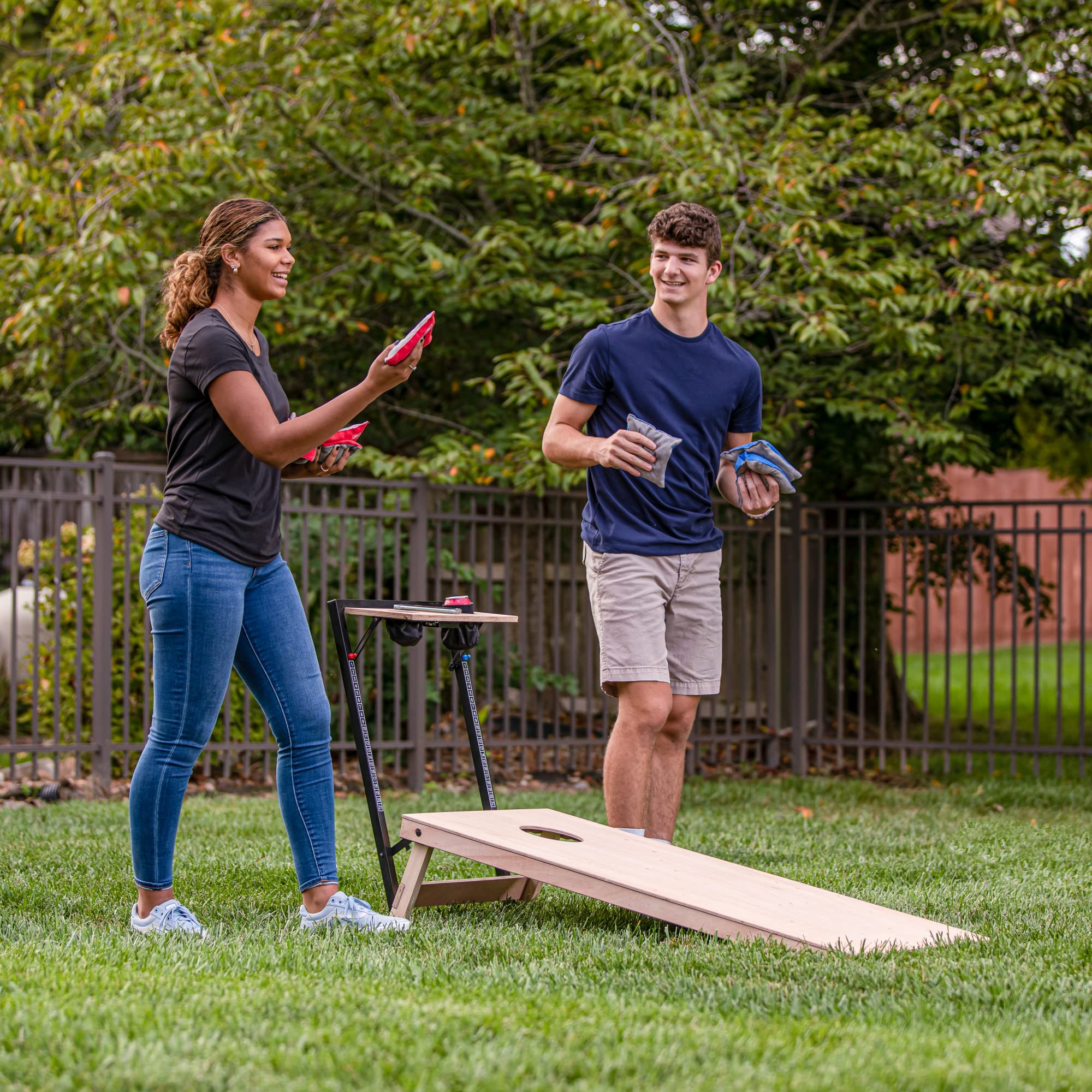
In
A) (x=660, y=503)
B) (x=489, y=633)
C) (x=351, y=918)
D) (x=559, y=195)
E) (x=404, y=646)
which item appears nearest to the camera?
(x=351, y=918)

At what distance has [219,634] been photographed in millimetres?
3609

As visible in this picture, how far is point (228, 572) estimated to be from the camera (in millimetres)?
3619

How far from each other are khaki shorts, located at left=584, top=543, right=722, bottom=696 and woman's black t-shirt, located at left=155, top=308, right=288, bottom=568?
46.9 inches

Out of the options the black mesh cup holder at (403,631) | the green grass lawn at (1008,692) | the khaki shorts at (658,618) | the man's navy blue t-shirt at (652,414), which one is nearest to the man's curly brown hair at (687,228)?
the man's navy blue t-shirt at (652,414)

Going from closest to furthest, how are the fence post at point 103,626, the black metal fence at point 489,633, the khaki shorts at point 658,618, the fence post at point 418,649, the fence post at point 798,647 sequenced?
the khaki shorts at point 658,618
the fence post at point 103,626
the black metal fence at point 489,633
the fence post at point 418,649
the fence post at point 798,647

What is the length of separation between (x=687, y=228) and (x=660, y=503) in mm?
894

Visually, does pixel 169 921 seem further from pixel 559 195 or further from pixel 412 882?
pixel 559 195

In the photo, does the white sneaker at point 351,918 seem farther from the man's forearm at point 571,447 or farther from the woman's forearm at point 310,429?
the man's forearm at point 571,447

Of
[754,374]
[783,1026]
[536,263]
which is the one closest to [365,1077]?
[783,1026]

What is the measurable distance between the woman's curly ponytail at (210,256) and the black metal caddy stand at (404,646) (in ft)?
3.06

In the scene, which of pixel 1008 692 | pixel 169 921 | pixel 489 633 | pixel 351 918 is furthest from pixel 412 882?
pixel 1008 692

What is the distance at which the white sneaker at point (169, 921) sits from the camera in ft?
11.9

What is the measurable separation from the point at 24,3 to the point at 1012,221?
290 inches

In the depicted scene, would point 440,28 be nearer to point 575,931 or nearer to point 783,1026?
point 575,931
